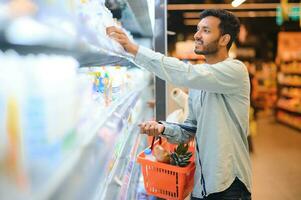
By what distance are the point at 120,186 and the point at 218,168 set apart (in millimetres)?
499

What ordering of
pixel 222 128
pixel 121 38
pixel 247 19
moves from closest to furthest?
pixel 121 38, pixel 222 128, pixel 247 19

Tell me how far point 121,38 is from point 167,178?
0.78 meters

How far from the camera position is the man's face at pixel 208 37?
6.66 feet

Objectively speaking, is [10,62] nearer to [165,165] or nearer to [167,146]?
[165,165]

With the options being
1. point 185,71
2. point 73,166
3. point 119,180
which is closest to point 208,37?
point 185,71

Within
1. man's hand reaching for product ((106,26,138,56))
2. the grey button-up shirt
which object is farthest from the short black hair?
man's hand reaching for product ((106,26,138,56))

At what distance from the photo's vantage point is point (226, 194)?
1939mm

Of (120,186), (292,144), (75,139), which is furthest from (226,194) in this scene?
(292,144)

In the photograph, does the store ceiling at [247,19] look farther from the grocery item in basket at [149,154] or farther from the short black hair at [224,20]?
Result: the grocery item in basket at [149,154]

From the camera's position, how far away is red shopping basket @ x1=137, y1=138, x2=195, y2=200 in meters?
1.93

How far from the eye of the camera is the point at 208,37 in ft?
6.67

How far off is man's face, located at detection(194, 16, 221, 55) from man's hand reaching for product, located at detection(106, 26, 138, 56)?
18.3 inches

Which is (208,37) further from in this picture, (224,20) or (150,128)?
(150,128)

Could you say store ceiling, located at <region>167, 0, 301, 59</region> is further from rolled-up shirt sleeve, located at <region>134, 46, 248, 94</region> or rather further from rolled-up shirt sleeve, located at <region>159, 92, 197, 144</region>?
rolled-up shirt sleeve, located at <region>134, 46, 248, 94</region>
